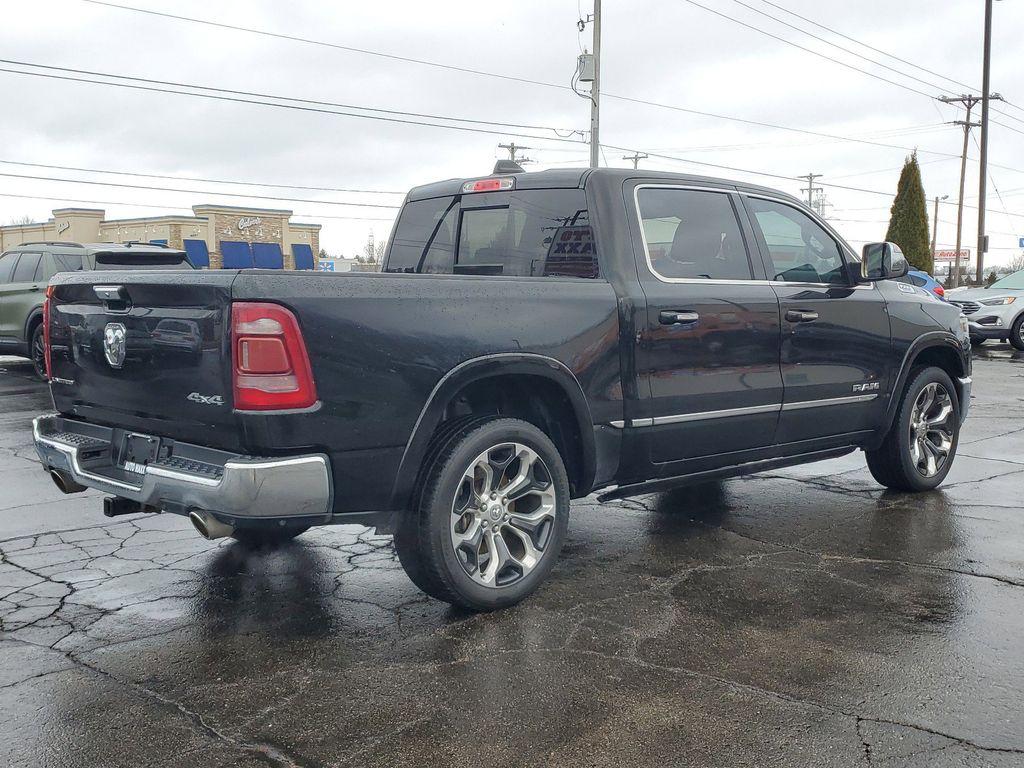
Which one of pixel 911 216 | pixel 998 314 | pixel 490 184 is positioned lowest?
pixel 998 314

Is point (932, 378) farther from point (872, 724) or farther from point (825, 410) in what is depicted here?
point (872, 724)

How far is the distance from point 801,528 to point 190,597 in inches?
132

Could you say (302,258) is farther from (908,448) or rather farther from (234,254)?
(908,448)

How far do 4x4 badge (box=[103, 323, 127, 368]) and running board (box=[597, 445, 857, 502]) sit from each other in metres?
2.26

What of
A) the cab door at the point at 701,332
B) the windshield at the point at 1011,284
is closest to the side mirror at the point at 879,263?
the cab door at the point at 701,332

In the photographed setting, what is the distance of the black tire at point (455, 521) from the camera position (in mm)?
3969

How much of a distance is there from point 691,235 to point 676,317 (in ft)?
1.93

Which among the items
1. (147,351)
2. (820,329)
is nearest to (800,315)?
(820,329)

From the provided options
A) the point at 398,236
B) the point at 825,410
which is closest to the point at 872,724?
the point at 825,410

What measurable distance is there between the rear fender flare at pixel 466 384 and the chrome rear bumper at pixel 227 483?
0.35 metres

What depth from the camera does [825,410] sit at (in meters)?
5.70

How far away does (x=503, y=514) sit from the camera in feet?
14.0

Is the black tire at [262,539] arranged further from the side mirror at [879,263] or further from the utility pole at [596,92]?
the utility pole at [596,92]

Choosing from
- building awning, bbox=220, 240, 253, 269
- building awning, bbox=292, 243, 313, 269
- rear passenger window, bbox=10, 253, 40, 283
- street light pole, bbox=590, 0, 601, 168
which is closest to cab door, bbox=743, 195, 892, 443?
rear passenger window, bbox=10, 253, 40, 283
